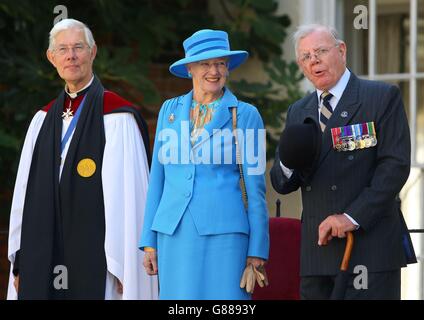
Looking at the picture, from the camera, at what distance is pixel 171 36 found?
912 cm

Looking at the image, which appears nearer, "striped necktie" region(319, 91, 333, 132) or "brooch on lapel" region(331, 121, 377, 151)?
"brooch on lapel" region(331, 121, 377, 151)

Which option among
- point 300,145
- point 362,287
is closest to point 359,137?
point 300,145

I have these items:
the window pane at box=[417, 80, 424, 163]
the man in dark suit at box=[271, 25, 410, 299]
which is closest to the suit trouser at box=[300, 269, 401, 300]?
the man in dark suit at box=[271, 25, 410, 299]

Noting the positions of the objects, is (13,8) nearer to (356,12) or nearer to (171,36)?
(171,36)

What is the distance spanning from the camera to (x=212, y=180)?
5488 mm

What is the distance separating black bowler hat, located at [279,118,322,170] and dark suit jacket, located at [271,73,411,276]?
0.10m

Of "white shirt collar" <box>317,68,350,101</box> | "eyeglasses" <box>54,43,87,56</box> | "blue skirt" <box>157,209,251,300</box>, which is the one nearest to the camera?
"blue skirt" <box>157,209,251,300</box>

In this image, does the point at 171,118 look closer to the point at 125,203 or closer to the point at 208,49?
the point at 208,49

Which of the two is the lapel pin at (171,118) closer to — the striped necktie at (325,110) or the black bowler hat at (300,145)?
the black bowler hat at (300,145)

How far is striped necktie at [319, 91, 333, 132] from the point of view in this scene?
552cm

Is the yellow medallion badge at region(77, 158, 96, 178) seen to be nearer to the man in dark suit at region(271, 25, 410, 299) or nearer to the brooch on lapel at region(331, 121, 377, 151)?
the man in dark suit at region(271, 25, 410, 299)

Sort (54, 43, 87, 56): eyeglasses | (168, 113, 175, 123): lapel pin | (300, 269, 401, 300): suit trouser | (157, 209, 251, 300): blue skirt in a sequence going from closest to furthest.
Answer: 1. (300, 269, 401, 300): suit trouser
2. (157, 209, 251, 300): blue skirt
3. (168, 113, 175, 123): lapel pin
4. (54, 43, 87, 56): eyeglasses

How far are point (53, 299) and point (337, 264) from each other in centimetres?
164

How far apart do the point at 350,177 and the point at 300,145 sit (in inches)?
11.8
